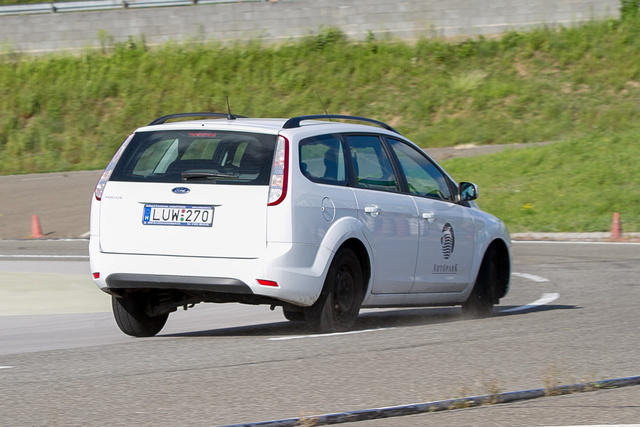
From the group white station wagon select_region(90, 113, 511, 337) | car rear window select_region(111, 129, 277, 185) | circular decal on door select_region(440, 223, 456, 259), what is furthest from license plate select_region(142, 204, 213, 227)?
circular decal on door select_region(440, 223, 456, 259)

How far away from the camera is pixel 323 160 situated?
8531 mm

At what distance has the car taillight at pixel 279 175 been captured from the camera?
7.92m

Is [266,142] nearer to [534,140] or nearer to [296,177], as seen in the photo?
[296,177]

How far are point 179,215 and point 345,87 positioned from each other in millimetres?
30508

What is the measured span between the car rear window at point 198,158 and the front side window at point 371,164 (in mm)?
1002

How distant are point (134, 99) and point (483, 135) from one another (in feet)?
42.7

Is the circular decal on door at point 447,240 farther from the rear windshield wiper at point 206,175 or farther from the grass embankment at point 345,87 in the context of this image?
the grass embankment at point 345,87

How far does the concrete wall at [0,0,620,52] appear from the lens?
127 feet

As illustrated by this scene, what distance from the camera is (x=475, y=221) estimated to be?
1043 cm

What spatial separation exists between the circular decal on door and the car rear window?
2345mm

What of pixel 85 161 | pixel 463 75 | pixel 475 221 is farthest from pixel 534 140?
pixel 475 221

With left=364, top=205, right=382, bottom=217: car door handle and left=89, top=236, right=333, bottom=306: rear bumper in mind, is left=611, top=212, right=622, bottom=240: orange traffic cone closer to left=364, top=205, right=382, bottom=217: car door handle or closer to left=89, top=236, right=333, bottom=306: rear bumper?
left=364, top=205, right=382, bottom=217: car door handle

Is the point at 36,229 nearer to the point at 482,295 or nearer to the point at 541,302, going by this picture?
the point at 541,302

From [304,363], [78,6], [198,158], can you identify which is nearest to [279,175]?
[198,158]
